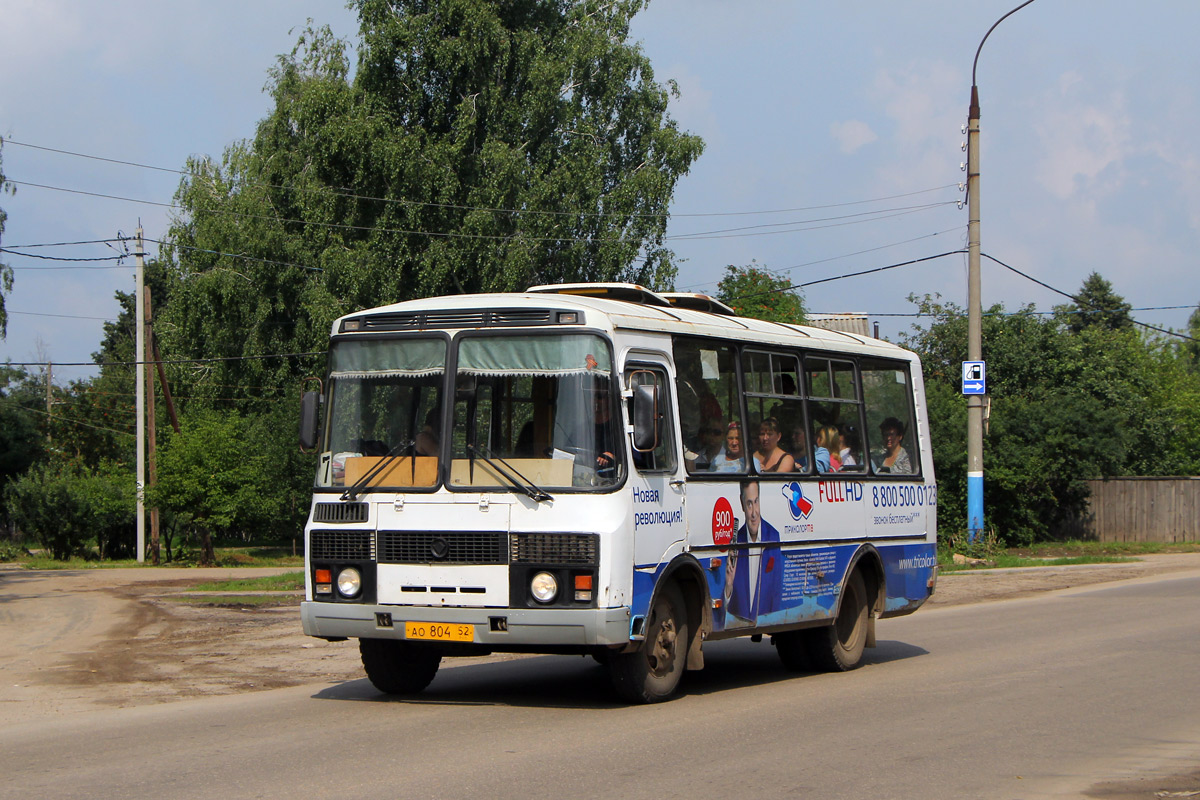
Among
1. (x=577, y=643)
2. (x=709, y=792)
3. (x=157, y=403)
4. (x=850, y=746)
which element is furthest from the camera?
(x=157, y=403)

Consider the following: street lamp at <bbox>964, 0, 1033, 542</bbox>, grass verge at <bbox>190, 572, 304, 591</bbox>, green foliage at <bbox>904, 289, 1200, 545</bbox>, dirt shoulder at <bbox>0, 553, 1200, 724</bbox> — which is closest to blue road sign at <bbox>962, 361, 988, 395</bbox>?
street lamp at <bbox>964, 0, 1033, 542</bbox>

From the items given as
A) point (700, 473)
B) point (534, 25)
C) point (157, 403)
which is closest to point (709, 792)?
point (700, 473)

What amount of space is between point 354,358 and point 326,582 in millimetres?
1660

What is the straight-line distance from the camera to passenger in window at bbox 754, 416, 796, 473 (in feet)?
35.8

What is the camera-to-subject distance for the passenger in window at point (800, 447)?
1139 centimetres

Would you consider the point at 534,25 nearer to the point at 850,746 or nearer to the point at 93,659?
the point at 93,659

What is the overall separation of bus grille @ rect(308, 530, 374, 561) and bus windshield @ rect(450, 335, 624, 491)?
2.61 ft

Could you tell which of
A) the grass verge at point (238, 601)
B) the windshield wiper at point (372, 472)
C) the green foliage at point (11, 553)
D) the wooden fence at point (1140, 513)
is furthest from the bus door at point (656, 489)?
the green foliage at point (11, 553)

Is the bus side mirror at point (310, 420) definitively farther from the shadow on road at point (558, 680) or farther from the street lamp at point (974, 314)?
the street lamp at point (974, 314)

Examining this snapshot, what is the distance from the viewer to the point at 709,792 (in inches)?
263

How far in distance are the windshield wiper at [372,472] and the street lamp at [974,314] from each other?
1973 centimetres

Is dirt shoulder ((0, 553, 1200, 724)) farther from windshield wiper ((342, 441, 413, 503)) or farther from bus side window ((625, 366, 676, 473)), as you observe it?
bus side window ((625, 366, 676, 473))

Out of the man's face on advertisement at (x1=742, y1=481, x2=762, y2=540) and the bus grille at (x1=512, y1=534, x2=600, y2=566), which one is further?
the man's face on advertisement at (x1=742, y1=481, x2=762, y2=540)

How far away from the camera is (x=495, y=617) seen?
8.91 metres
